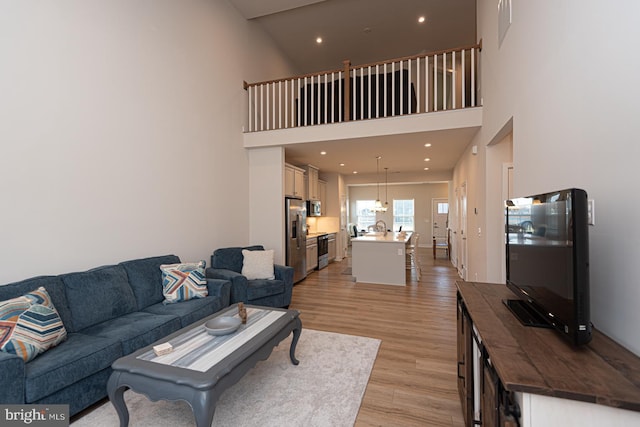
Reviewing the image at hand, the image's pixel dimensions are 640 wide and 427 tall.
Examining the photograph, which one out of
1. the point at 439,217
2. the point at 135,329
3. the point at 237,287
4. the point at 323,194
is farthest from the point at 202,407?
the point at 439,217

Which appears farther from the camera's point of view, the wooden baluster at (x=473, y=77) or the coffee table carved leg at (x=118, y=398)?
the wooden baluster at (x=473, y=77)

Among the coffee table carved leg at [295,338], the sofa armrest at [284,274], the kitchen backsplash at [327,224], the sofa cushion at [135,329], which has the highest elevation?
the kitchen backsplash at [327,224]

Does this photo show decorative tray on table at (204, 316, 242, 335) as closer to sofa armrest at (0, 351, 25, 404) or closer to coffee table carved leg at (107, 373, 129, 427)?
coffee table carved leg at (107, 373, 129, 427)

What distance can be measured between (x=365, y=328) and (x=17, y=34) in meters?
4.37

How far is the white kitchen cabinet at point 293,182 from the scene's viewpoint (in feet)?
18.6

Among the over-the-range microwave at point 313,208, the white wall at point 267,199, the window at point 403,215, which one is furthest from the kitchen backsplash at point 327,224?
the window at point 403,215

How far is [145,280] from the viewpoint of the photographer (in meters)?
3.04

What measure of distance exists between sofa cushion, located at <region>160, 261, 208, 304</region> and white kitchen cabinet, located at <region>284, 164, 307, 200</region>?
107 inches

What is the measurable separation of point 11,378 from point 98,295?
1.00 m

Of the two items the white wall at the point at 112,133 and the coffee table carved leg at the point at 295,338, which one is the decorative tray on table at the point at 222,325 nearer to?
the coffee table carved leg at the point at 295,338

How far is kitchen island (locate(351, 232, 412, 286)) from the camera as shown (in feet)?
18.5

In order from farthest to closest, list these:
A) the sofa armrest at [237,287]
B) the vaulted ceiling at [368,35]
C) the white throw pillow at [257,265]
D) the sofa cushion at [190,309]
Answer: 1. the vaulted ceiling at [368,35]
2. the white throw pillow at [257,265]
3. the sofa armrest at [237,287]
4. the sofa cushion at [190,309]

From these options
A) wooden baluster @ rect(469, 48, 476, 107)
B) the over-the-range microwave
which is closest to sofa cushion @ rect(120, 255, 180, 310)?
the over-the-range microwave

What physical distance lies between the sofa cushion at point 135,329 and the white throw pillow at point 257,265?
1.55m
